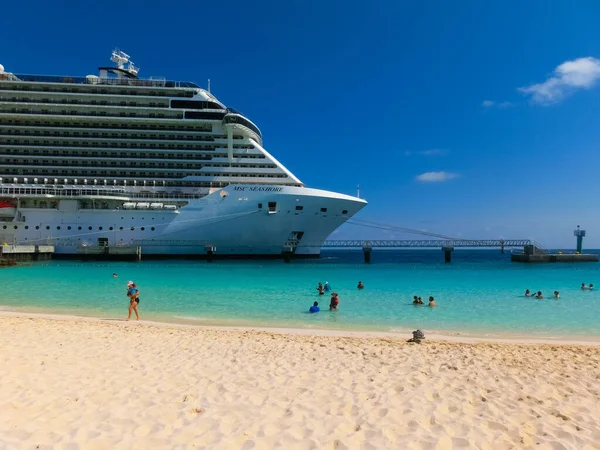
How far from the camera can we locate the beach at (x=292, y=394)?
12.9ft

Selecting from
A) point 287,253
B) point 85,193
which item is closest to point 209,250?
point 287,253

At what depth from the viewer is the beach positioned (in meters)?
3.93

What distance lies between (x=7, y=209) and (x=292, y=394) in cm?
4052

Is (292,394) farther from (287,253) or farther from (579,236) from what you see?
(579,236)

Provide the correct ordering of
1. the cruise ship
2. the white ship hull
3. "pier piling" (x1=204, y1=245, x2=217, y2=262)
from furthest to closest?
"pier piling" (x1=204, y1=245, x2=217, y2=262)
the cruise ship
the white ship hull

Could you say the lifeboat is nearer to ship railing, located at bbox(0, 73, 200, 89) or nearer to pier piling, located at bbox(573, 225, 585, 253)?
ship railing, located at bbox(0, 73, 200, 89)

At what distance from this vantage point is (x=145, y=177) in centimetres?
3753

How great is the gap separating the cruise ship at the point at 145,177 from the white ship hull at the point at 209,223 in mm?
Result: 93

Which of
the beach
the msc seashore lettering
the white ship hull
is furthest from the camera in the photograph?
the white ship hull

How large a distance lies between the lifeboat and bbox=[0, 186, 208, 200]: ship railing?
1.00 metres

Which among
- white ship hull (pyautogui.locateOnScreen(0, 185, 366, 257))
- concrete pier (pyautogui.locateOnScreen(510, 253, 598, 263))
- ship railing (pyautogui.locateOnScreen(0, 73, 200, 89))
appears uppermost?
ship railing (pyautogui.locateOnScreen(0, 73, 200, 89))

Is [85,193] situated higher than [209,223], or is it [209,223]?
[85,193]

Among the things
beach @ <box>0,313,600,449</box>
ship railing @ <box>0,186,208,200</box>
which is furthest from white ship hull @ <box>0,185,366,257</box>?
beach @ <box>0,313,600,449</box>

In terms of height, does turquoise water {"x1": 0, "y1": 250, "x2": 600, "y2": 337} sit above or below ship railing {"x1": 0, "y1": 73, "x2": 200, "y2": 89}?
below
